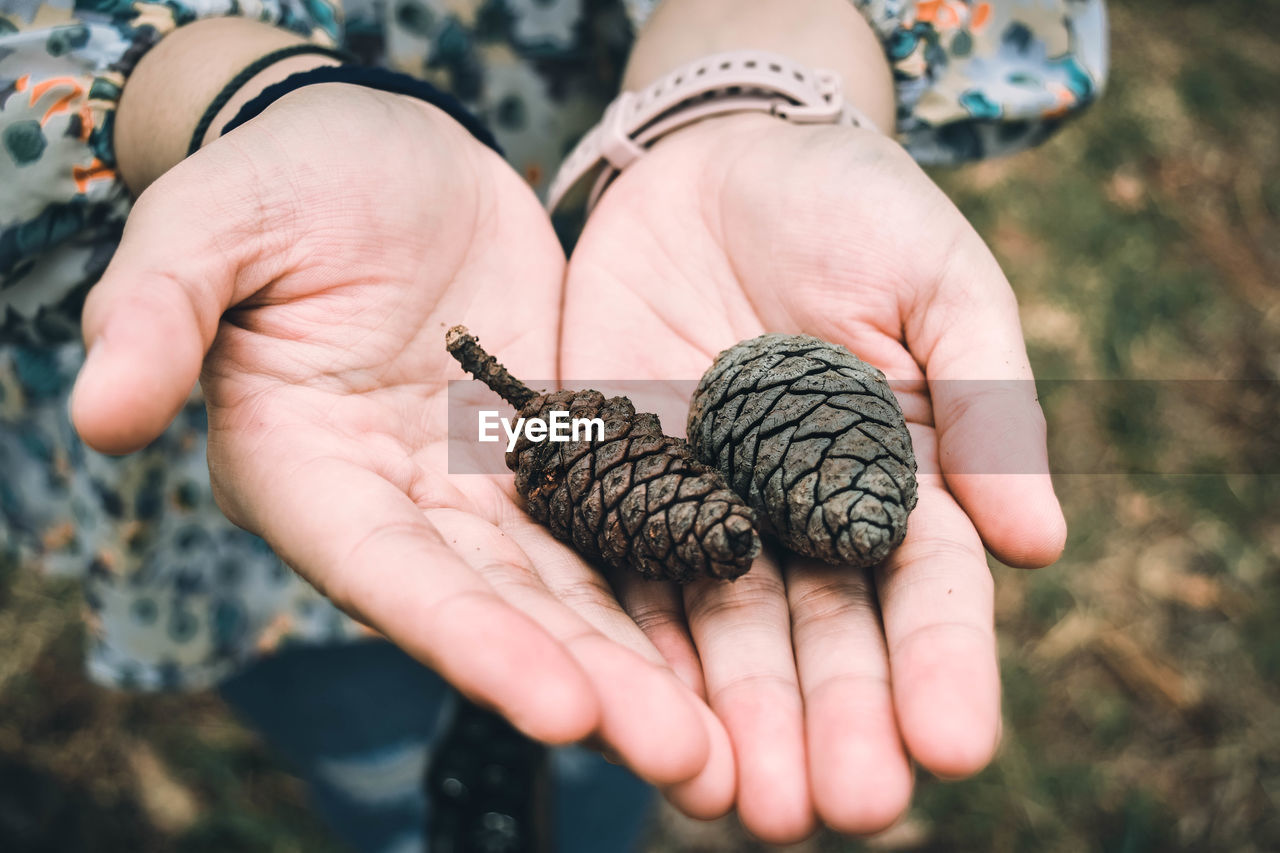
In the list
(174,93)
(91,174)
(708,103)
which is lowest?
(708,103)

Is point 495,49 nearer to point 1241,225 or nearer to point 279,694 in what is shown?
point 279,694

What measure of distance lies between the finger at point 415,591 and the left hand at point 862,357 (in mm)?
382

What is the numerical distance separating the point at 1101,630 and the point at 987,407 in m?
2.32

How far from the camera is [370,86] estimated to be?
2020 millimetres

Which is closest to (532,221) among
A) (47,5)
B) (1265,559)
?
(47,5)

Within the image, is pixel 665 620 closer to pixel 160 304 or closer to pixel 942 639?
pixel 942 639

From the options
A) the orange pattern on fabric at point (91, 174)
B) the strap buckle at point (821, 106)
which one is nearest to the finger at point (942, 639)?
the strap buckle at point (821, 106)

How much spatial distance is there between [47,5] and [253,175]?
715 mm

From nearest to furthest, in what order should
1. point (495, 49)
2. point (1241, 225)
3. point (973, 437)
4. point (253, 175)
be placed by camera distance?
1. point (253, 175)
2. point (973, 437)
3. point (495, 49)
4. point (1241, 225)

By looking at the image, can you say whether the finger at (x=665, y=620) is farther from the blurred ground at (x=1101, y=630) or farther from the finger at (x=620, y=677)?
the blurred ground at (x=1101, y=630)

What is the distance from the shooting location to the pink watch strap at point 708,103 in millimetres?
2359

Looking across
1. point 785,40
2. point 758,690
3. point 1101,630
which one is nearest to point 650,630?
point 758,690

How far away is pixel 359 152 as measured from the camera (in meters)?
1.82

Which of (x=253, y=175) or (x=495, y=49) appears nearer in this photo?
(x=253, y=175)
